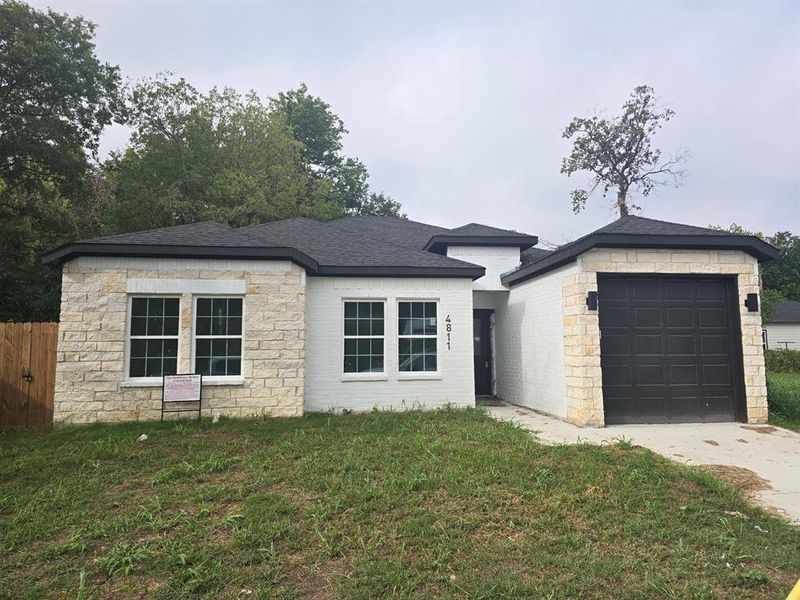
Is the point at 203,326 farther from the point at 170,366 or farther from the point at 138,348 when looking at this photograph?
the point at 138,348

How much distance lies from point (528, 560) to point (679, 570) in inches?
42.1

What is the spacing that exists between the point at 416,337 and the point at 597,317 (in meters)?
3.87

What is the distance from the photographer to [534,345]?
33.6 feet

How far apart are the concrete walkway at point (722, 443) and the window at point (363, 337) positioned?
3.23 meters

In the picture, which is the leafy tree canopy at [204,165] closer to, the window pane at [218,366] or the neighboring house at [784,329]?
the window pane at [218,366]

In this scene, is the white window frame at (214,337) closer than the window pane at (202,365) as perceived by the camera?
Yes

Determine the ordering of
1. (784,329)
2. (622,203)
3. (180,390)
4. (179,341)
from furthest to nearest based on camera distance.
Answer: (784,329) < (622,203) < (179,341) < (180,390)

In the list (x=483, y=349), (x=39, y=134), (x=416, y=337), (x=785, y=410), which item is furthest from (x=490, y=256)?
(x=39, y=134)

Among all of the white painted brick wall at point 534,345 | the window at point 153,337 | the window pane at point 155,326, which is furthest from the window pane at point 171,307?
the white painted brick wall at point 534,345

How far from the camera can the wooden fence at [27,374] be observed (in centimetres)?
838

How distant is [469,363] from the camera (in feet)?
33.6

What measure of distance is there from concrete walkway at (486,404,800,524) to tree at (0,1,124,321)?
17979mm

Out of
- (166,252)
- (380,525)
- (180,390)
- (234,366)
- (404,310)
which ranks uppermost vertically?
(166,252)

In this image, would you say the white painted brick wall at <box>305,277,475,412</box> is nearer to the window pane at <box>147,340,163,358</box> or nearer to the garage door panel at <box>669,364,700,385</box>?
the window pane at <box>147,340,163,358</box>
